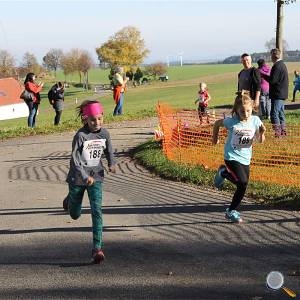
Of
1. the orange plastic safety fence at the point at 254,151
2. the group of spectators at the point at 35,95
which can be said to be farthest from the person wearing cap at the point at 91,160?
the group of spectators at the point at 35,95

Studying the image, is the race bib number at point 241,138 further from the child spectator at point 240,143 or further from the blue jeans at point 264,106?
the blue jeans at point 264,106

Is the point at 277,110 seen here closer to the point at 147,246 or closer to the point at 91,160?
the point at 147,246

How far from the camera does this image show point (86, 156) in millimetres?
5566

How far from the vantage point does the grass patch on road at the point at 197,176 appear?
7.56 metres

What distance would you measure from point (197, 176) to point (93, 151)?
13.1ft

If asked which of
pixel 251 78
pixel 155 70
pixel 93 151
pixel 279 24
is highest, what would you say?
pixel 279 24

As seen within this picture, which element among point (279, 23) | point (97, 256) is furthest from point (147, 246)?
point (279, 23)

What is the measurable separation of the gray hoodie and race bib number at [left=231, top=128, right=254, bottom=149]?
1.79 meters

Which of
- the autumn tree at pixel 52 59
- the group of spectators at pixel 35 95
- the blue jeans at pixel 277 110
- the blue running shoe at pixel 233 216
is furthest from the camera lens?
the autumn tree at pixel 52 59

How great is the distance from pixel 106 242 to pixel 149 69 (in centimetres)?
11988

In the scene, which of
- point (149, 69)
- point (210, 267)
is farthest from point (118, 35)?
point (210, 267)

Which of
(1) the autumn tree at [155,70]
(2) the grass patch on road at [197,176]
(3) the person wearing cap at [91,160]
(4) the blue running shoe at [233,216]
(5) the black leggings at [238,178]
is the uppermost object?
(3) the person wearing cap at [91,160]

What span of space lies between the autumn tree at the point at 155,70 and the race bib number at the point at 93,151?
383 feet

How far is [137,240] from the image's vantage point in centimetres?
612
